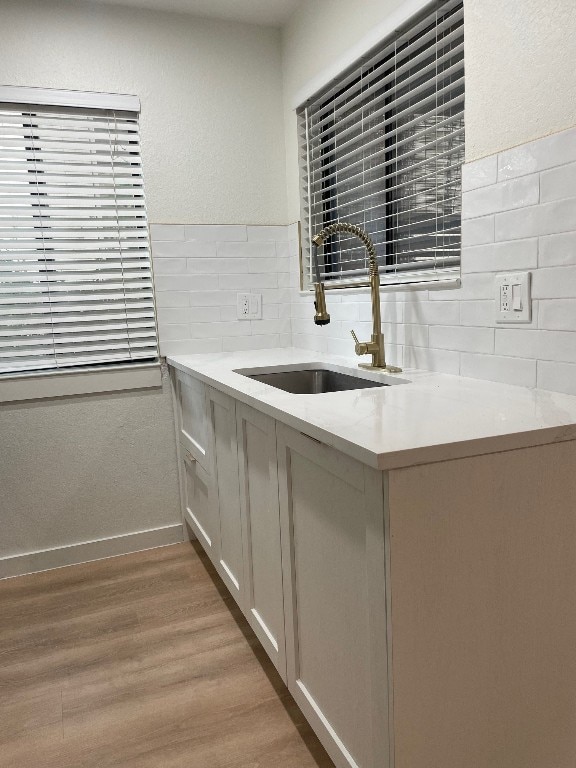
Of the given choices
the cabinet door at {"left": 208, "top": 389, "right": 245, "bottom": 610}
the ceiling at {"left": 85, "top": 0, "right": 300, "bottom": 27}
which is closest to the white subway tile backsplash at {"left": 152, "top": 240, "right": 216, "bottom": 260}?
the cabinet door at {"left": 208, "top": 389, "right": 245, "bottom": 610}

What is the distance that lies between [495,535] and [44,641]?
1.77 metres

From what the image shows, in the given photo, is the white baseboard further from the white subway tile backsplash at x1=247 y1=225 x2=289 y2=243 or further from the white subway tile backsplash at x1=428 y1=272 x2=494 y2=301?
the white subway tile backsplash at x1=428 y1=272 x2=494 y2=301

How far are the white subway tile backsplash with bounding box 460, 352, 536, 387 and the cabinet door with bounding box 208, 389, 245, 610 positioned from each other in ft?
2.33

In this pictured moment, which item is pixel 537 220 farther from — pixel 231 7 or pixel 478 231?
pixel 231 7

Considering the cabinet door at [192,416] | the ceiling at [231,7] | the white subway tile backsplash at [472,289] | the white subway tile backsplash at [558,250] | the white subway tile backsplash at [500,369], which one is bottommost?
the cabinet door at [192,416]

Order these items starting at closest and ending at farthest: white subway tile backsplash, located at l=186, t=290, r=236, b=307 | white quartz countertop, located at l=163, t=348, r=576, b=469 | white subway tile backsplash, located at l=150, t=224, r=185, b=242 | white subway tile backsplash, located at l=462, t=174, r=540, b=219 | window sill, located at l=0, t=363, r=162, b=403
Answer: white quartz countertop, located at l=163, t=348, r=576, b=469 < white subway tile backsplash, located at l=462, t=174, r=540, b=219 < window sill, located at l=0, t=363, r=162, b=403 < white subway tile backsplash, located at l=150, t=224, r=185, b=242 < white subway tile backsplash, located at l=186, t=290, r=236, b=307

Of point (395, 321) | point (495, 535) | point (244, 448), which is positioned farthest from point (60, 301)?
point (495, 535)

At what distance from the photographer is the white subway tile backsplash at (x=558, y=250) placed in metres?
1.31

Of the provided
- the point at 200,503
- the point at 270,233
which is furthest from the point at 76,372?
the point at 270,233

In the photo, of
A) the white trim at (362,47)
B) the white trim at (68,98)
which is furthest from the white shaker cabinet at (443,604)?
the white trim at (68,98)

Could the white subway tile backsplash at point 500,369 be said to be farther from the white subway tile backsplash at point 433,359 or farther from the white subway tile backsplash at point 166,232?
the white subway tile backsplash at point 166,232

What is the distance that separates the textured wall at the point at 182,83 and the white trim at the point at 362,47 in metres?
0.27

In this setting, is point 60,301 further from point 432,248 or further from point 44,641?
point 432,248

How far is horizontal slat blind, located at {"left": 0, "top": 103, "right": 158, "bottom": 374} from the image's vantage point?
7.98 ft
